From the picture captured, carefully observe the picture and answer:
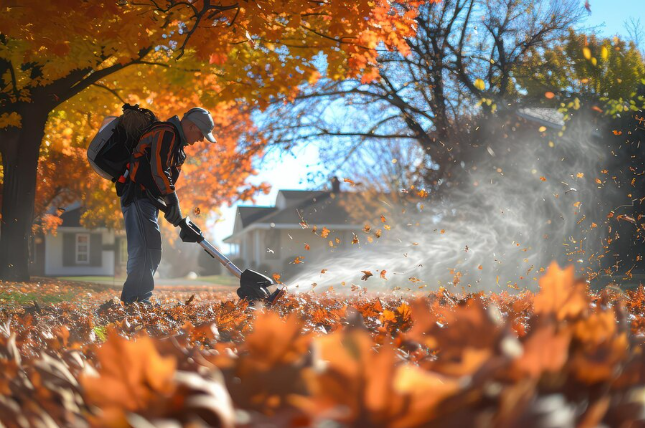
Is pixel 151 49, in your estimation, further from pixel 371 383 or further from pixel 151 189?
pixel 371 383

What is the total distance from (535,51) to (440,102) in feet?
11.7

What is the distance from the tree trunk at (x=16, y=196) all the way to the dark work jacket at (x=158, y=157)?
26.6 ft

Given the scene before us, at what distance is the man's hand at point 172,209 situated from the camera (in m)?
6.66

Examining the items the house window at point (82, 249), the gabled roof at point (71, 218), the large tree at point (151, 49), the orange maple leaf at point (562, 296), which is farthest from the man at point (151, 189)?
the house window at point (82, 249)

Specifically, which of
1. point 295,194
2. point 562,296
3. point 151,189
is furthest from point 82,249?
point 562,296

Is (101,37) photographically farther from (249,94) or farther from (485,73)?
(485,73)

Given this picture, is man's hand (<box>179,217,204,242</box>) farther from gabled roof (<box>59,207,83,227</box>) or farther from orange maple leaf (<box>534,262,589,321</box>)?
gabled roof (<box>59,207,83,227</box>)

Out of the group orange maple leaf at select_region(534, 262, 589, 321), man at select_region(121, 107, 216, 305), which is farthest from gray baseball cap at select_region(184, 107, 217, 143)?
orange maple leaf at select_region(534, 262, 589, 321)

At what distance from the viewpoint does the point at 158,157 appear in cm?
636

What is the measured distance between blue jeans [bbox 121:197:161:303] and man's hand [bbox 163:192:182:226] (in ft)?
0.79

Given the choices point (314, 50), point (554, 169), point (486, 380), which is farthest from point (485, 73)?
point (486, 380)

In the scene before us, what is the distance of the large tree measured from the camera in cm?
859

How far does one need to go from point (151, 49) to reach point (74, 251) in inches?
1249

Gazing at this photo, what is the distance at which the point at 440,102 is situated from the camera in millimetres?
18906
